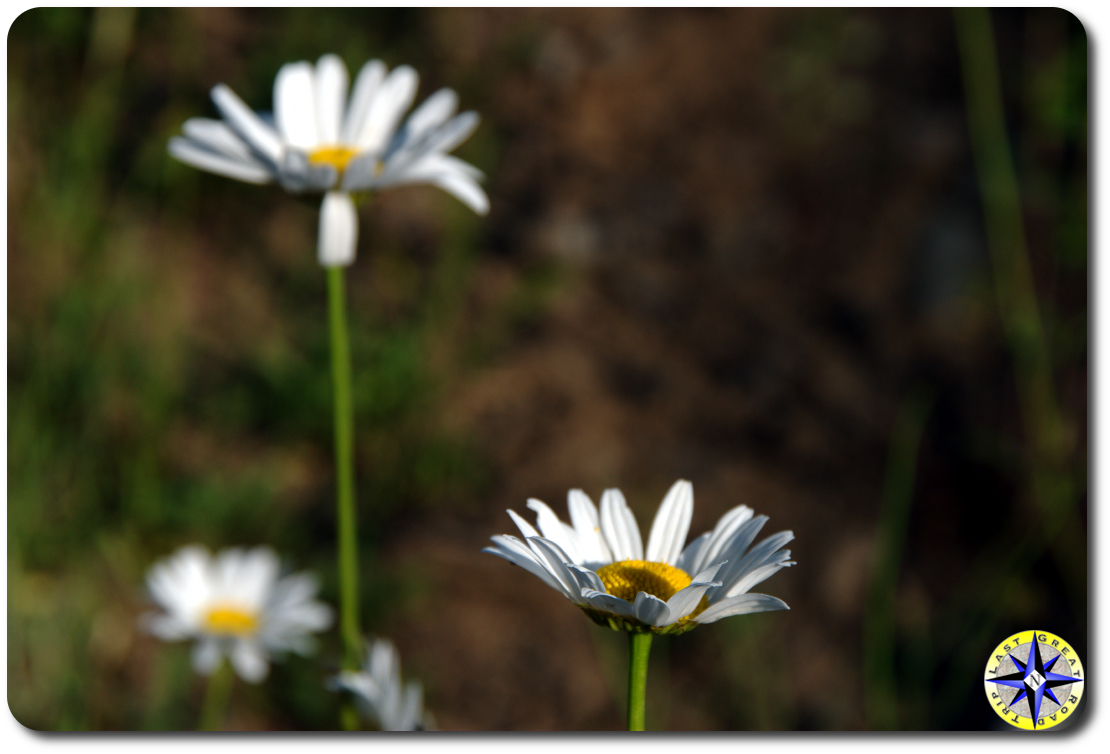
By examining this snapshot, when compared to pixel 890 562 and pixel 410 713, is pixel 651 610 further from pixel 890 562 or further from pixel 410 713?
pixel 890 562

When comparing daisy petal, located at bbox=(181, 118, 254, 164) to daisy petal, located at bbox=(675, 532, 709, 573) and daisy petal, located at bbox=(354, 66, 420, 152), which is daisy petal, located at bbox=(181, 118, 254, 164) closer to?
daisy petal, located at bbox=(354, 66, 420, 152)

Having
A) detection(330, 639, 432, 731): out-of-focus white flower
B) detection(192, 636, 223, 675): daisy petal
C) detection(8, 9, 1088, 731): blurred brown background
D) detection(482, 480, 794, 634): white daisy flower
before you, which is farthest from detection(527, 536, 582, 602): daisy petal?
detection(8, 9, 1088, 731): blurred brown background

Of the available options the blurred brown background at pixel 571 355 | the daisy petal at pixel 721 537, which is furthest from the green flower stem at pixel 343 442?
the blurred brown background at pixel 571 355

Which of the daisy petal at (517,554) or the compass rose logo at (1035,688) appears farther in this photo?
the compass rose logo at (1035,688)

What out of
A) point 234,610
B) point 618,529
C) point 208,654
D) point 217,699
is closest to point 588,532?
point 618,529

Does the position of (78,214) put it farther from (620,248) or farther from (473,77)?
(620,248)

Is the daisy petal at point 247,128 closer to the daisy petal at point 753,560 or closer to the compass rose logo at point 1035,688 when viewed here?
the daisy petal at point 753,560

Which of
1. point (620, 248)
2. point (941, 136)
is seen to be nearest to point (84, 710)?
point (620, 248)
